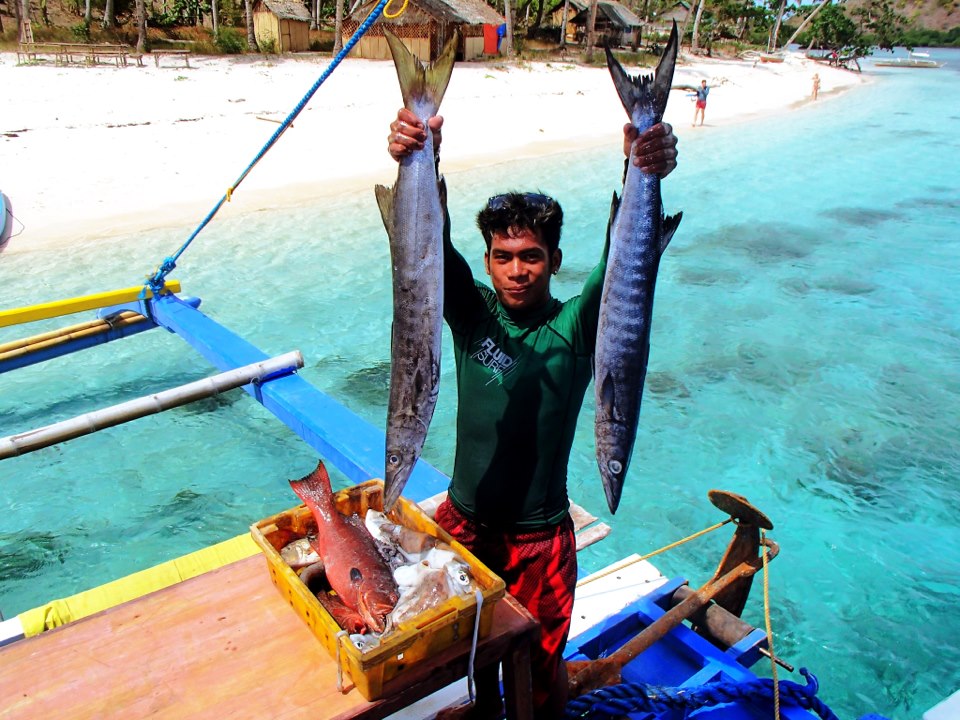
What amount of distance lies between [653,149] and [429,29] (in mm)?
31262

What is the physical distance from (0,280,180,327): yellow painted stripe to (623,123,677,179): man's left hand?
5.68 metres

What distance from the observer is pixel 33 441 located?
4.43 m

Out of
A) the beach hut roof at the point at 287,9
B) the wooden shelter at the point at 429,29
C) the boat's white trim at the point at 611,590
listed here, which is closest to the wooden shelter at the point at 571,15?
the wooden shelter at the point at 429,29

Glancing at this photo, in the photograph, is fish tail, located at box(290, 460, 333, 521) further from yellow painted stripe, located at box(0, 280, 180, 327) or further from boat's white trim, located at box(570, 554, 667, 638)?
yellow painted stripe, located at box(0, 280, 180, 327)

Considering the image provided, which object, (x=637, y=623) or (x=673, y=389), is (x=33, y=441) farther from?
(x=673, y=389)

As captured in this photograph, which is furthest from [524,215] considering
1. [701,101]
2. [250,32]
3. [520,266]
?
[250,32]

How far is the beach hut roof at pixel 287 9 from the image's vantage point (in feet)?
97.5

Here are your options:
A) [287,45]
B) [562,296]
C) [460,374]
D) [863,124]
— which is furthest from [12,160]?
[863,124]

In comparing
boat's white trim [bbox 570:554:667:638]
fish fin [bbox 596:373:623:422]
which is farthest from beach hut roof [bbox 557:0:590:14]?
fish fin [bbox 596:373:623:422]

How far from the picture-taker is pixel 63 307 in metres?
6.38

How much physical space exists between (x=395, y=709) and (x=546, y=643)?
2.33ft

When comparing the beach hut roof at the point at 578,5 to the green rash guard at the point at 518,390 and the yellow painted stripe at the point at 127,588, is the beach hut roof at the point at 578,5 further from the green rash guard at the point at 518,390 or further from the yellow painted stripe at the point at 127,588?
the green rash guard at the point at 518,390

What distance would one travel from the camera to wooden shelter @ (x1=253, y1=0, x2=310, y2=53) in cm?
2970

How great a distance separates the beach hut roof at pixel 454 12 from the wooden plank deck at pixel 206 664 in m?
30.6
